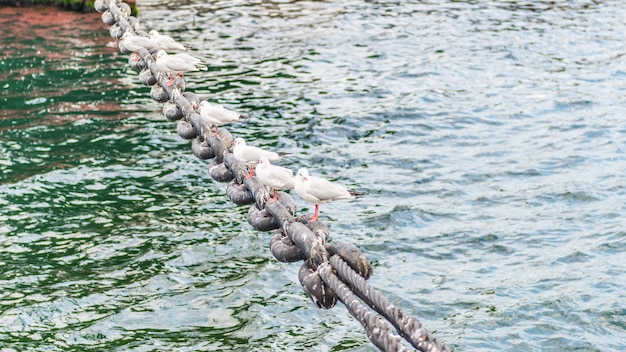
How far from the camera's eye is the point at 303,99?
20.9 meters

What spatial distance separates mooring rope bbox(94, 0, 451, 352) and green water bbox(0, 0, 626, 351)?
7.79 feet

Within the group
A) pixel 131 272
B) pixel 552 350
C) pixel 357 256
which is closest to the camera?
pixel 357 256

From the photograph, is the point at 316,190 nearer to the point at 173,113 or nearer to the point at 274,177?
the point at 274,177

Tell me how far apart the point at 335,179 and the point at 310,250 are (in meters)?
Answer: 9.52

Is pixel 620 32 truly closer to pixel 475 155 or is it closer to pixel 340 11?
pixel 340 11

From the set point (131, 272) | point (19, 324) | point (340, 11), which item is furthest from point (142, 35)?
point (340, 11)

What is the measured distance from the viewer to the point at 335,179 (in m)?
16.2

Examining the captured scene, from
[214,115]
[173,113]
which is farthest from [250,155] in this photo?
[173,113]

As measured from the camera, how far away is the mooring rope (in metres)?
5.52

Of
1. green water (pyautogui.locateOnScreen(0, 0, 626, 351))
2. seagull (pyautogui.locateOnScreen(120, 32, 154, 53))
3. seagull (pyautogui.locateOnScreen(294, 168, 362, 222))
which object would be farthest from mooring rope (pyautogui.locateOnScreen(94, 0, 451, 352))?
seagull (pyautogui.locateOnScreen(120, 32, 154, 53))

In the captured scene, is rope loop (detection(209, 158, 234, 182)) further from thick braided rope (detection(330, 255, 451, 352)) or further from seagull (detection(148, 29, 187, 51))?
seagull (detection(148, 29, 187, 51))

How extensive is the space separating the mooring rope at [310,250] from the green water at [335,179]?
7.79ft

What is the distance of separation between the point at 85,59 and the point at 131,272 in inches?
482

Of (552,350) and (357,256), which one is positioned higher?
(357,256)
